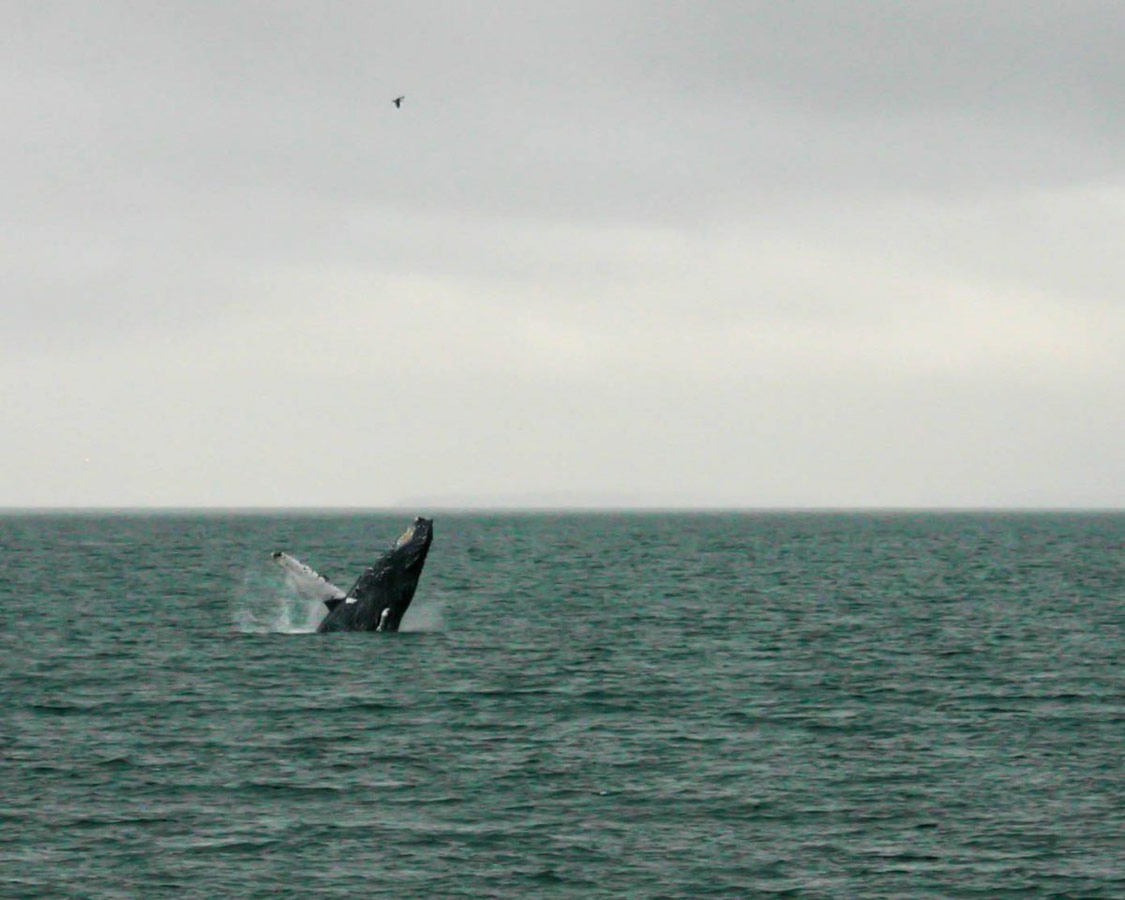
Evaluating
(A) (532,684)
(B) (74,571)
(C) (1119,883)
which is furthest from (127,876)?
(B) (74,571)

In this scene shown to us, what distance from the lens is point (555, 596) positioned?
78.1 metres

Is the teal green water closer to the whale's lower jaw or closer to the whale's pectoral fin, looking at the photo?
the whale's lower jaw

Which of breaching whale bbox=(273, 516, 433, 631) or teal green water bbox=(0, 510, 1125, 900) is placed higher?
breaching whale bbox=(273, 516, 433, 631)

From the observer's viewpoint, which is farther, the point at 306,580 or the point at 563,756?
the point at 306,580

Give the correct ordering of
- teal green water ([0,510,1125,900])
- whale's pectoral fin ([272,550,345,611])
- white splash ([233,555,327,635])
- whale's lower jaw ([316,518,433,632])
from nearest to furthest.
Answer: teal green water ([0,510,1125,900]), whale's lower jaw ([316,518,433,632]), whale's pectoral fin ([272,550,345,611]), white splash ([233,555,327,635])

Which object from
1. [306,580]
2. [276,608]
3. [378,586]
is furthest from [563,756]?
[276,608]

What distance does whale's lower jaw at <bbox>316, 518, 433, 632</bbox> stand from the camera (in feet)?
135

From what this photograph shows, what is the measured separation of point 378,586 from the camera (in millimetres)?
44531

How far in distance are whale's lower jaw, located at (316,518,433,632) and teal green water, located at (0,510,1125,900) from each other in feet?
3.31

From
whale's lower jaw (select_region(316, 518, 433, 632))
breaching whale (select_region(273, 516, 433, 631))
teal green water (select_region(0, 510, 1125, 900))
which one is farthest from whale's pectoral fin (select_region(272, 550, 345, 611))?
teal green water (select_region(0, 510, 1125, 900))

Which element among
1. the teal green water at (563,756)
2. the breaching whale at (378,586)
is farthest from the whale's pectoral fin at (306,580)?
the teal green water at (563,756)

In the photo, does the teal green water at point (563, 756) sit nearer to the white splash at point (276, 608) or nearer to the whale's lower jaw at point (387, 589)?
the white splash at point (276, 608)

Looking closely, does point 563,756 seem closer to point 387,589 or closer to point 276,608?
point 387,589

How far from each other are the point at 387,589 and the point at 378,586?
282 millimetres
